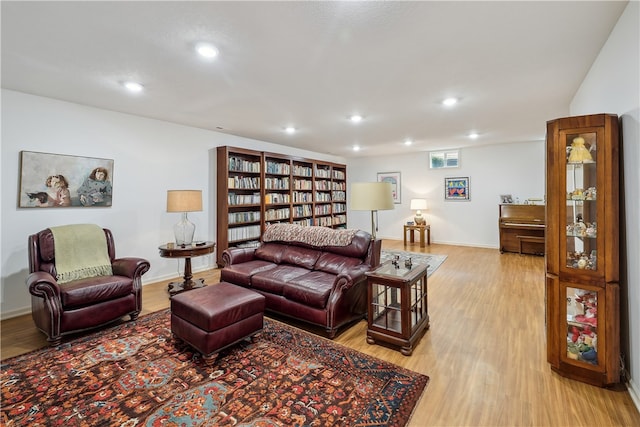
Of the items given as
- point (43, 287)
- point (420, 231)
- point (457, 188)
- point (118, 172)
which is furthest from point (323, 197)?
point (43, 287)

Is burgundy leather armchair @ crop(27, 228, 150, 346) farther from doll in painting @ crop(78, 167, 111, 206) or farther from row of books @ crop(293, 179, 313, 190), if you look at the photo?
row of books @ crop(293, 179, 313, 190)

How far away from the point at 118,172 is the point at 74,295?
191 centimetres

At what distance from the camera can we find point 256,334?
8.46 ft

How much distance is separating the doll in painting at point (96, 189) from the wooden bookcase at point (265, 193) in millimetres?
1646

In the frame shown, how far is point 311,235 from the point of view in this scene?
3564mm

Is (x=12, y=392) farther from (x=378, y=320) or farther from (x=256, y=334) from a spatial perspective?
(x=378, y=320)

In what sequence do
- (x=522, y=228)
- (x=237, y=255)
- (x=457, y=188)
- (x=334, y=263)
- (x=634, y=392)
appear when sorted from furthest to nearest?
(x=457, y=188) → (x=522, y=228) → (x=237, y=255) → (x=334, y=263) → (x=634, y=392)

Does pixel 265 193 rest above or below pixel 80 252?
above

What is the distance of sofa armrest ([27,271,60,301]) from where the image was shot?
2402 mm

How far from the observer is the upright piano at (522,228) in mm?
5715

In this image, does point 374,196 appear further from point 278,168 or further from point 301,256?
point 278,168

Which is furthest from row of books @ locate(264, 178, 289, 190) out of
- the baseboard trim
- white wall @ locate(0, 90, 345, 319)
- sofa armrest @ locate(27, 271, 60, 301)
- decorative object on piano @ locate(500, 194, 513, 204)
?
the baseboard trim

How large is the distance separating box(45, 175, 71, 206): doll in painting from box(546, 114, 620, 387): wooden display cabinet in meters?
4.90

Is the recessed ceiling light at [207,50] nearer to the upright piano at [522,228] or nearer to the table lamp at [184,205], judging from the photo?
the table lamp at [184,205]
